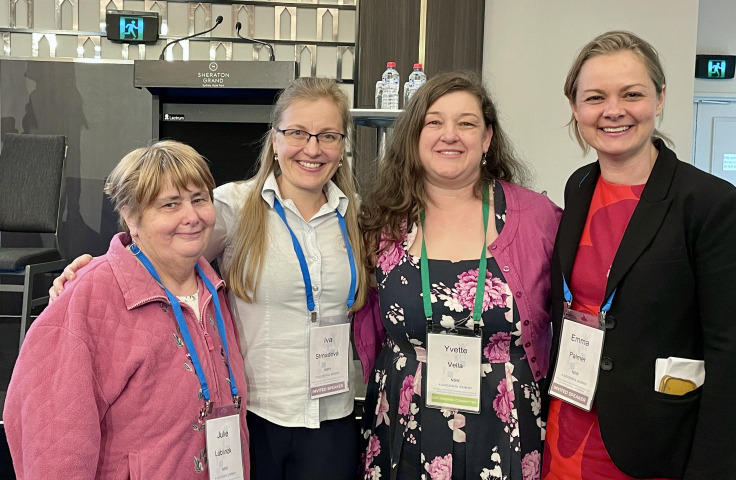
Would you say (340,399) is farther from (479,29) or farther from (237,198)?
(479,29)

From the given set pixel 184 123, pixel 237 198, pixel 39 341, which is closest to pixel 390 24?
pixel 184 123

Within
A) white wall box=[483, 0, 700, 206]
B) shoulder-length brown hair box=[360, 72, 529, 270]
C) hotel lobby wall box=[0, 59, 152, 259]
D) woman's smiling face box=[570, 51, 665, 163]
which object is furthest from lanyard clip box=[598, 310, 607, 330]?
hotel lobby wall box=[0, 59, 152, 259]

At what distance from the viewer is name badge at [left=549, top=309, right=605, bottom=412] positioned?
135 centimetres

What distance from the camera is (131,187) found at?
129 centimetres

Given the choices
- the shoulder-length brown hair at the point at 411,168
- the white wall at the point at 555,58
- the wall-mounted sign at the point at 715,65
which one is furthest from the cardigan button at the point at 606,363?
the wall-mounted sign at the point at 715,65

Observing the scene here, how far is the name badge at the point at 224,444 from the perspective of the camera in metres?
1.29

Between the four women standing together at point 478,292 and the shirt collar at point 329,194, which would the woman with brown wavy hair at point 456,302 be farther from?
the shirt collar at point 329,194

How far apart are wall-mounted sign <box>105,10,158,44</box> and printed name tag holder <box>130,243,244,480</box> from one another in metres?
4.64

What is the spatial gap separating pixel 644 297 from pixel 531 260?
0.37 m

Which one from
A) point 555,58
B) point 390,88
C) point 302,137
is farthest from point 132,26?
point 302,137

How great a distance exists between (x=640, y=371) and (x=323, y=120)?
1.05m

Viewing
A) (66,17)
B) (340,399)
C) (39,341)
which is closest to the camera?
(39,341)

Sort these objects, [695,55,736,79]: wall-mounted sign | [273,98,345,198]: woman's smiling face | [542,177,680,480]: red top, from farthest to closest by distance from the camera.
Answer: [695,55,736,79]: wall-mounted sign, [273,98,345,198]: woman's smiling face, [542,177,680,480]: red top

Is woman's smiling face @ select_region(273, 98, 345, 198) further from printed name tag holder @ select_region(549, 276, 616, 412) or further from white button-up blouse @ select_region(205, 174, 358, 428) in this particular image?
printed name tag holder @ select_region(549, 276, 616, 412)
